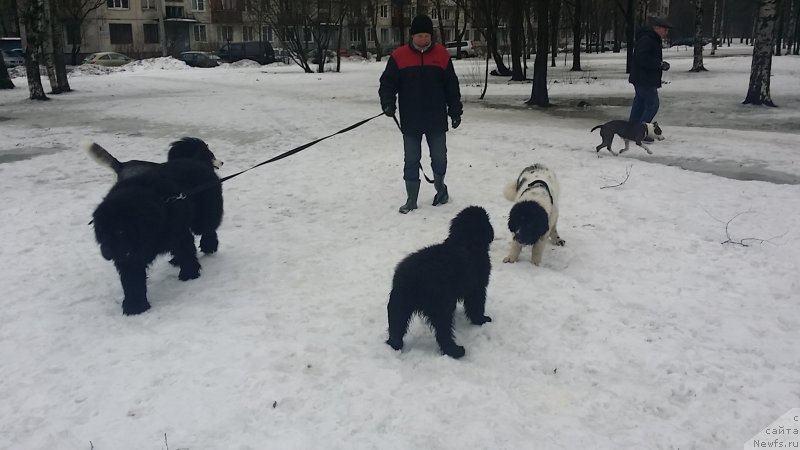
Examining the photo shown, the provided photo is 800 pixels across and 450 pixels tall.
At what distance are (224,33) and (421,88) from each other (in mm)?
66514

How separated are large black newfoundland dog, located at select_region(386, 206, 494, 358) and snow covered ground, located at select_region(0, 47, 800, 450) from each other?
19cm

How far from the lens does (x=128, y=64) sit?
143 ft

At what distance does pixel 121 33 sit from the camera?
60781 mm

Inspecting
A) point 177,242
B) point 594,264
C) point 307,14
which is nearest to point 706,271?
point 594,264

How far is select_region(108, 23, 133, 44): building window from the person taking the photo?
60094 millimetres

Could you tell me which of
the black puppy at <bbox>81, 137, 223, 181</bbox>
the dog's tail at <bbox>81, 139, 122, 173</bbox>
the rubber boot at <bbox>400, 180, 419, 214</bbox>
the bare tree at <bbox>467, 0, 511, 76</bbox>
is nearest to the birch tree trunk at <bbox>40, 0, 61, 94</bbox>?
the bare tree at <bbox>467, 0, 511, 76</bbox>

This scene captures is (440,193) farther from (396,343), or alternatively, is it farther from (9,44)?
(9,44)

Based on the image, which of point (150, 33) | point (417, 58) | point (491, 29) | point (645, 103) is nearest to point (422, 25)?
point (417, 58)

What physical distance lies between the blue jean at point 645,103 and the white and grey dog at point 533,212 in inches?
236

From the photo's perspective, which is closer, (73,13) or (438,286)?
(438,286)

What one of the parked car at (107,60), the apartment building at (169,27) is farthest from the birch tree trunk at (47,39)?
the apartment building at (169,27)

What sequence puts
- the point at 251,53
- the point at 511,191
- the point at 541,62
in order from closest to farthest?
1. the point at 511,191
2. the point at 541,62
3. the point at 251,53

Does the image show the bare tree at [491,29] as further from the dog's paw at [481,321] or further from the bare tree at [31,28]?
the dog's paw at [481,321]

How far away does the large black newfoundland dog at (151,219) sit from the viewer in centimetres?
409
